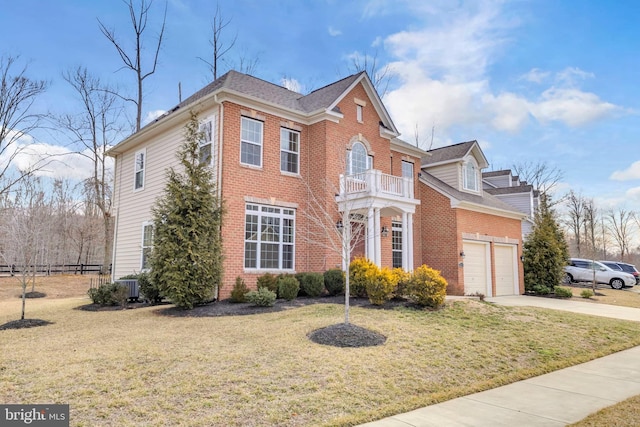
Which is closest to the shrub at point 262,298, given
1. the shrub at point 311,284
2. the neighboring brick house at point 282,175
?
the neighboring brick house at point 282,175

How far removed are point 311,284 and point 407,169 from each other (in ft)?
31.6

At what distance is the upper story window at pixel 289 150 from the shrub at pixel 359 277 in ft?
15.4

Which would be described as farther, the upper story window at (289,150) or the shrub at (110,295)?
the upper story window at (289,150)

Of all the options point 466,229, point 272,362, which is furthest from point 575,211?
point 272,362

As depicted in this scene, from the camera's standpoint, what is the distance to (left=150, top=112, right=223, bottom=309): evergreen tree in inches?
445

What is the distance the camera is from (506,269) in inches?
824

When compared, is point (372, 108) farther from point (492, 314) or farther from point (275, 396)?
point (275, 396)

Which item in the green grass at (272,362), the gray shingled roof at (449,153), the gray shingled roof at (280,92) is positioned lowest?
the green grass at (272,362)

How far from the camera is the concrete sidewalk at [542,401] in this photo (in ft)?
15.9

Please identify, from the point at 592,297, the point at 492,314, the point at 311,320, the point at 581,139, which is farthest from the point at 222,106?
the point at 592,297

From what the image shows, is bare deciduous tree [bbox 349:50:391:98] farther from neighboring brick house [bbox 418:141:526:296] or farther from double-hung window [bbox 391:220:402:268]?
double-hung window [bbox 391:220:402:268]

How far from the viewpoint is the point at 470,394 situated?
5.95 m

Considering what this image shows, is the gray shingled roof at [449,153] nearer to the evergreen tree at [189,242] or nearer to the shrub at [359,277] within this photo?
the shrub at [359,277]

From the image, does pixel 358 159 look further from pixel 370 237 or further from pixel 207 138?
pixel 207 138
